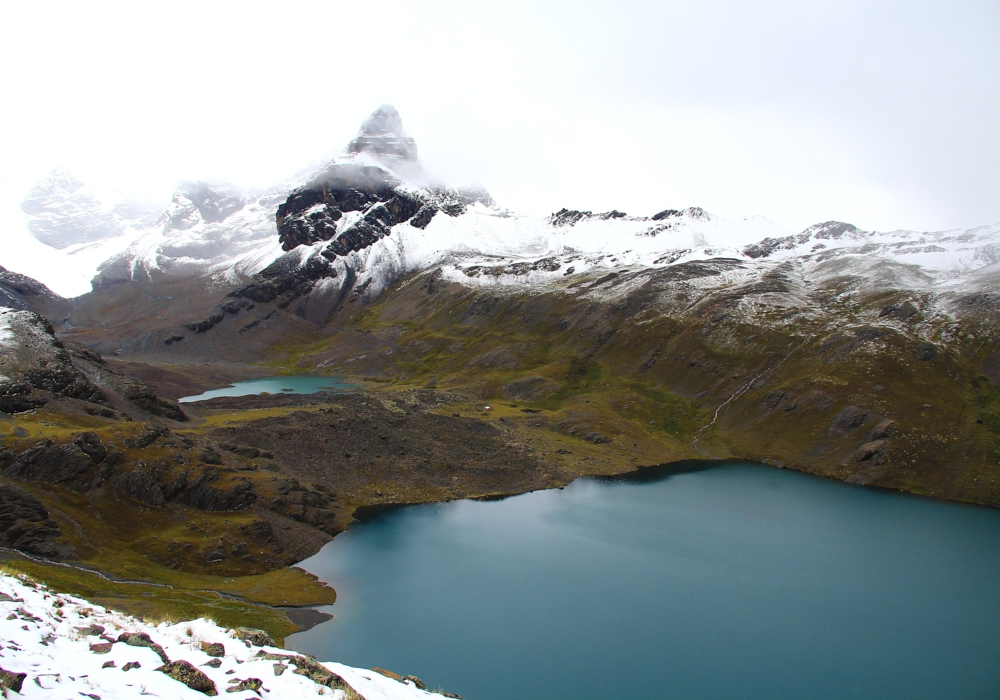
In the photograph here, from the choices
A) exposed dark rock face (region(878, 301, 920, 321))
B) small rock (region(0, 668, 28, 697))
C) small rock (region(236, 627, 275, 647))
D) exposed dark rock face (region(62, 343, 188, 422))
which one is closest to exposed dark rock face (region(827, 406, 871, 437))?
exposed dark rock face (region(878, 301, 920, 321))

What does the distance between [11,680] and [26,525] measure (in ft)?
190

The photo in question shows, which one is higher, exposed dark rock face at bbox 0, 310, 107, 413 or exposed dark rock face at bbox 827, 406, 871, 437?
exposed dark rock face at bbox 0, 310, 107, 413

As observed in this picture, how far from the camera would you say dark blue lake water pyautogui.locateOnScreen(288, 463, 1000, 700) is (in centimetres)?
5347

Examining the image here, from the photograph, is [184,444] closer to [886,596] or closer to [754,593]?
[754,593]

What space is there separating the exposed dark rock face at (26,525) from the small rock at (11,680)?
5434cm

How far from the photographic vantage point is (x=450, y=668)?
52.6 meters

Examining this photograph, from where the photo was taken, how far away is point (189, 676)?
20297 mm

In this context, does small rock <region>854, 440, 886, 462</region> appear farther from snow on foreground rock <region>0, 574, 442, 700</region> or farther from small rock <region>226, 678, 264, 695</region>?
small rock <region>226, 678, 264, 695</region>

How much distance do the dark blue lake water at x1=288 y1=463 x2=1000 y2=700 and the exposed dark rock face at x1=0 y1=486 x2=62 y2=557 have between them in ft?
93.7

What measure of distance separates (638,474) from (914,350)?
285ft

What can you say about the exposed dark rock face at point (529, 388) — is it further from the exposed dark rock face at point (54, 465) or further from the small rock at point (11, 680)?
the small rock at point (11, 680)

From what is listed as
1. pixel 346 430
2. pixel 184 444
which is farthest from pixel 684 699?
pixel 346 430

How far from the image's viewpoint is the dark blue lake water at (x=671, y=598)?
53.5 meters

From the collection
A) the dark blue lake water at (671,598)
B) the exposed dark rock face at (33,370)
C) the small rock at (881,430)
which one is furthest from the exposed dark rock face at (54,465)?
the small rock at (881,430)
